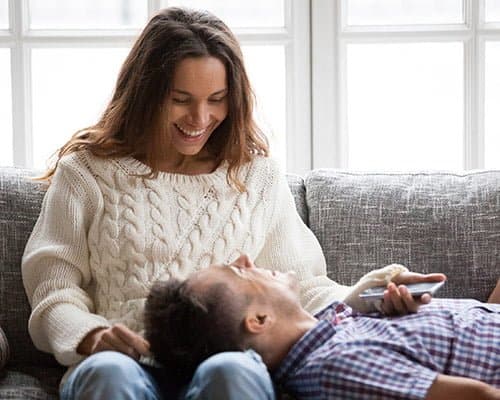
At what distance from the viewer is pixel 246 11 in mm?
3314

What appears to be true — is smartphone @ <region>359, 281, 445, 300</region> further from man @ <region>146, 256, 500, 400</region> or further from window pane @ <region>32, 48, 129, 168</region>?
window pane @ <region>32, 48, 129, 168</region>

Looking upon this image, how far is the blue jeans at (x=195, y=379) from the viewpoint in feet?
6.34

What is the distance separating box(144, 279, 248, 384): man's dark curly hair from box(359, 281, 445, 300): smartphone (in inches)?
12.4

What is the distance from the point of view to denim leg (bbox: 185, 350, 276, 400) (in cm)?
193

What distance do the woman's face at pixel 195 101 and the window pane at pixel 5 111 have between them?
97 cm

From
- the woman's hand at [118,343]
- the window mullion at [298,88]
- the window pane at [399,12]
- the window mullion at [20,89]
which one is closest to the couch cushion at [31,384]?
the woman's hand at [118,343]

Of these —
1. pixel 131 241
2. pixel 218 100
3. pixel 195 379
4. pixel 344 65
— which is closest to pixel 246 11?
pixel 344 65

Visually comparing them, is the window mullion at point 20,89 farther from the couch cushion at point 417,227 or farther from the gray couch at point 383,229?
the couch cushion at point 417,227

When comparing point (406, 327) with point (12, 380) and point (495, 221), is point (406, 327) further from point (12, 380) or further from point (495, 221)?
point (12, 380)

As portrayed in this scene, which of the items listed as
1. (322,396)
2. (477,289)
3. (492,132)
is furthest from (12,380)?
(492,132)

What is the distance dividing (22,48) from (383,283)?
4.73 ft

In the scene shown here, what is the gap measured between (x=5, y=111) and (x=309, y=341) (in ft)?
5.10

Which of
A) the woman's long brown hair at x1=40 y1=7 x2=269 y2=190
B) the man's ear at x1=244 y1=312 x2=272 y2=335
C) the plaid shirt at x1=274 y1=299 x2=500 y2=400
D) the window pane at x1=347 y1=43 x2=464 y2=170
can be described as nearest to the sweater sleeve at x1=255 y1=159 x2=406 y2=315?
the woman's long brown hair at x1=40 y1=7 x2=269 y2=190

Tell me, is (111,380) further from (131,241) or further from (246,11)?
(246,11)
